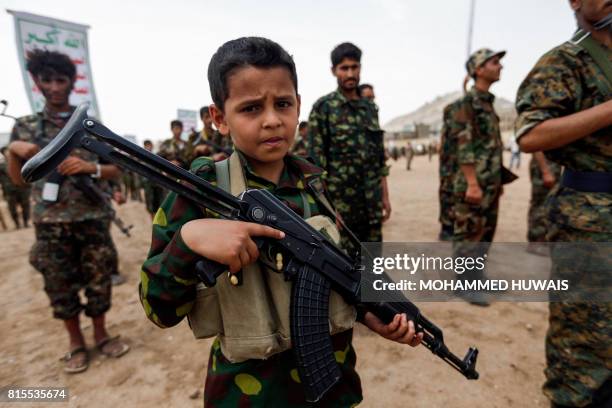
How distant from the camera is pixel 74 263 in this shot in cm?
254

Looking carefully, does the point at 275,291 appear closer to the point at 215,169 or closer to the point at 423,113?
the point at 215,169

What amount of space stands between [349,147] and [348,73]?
642mm

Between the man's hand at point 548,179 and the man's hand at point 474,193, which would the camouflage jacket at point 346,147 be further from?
the man's hand at point 548,179

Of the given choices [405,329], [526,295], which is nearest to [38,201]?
[405,329]

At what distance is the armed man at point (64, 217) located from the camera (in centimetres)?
233

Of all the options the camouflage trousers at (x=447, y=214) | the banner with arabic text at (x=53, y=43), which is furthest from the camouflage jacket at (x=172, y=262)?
the banner with arabic text at (x=53, y=43)

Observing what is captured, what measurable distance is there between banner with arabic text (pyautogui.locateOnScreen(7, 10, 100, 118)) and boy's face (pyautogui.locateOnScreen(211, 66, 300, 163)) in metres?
5.37

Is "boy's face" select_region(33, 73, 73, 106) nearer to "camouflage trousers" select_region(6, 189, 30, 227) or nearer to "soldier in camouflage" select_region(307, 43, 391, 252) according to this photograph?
"soldier in camouflage" select_region(307, 43, 391, 252)

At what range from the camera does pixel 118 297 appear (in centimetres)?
388

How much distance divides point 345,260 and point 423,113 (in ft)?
427

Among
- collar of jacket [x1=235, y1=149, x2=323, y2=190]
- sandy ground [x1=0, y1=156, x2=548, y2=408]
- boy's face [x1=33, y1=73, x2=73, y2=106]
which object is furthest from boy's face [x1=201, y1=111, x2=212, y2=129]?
collar of jacket [x1=235, y1=149, x2=323, y2=190]

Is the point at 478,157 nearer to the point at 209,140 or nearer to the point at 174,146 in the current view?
the point at 209,140

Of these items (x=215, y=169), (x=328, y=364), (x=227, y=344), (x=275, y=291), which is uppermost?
(x=215, y=169)

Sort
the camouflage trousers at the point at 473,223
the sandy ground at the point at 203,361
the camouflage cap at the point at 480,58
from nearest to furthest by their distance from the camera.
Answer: the sandy ground at the point at 203,361
the camouflage cap at the point at 480,58
the camouflage trousers at the point at 473,223
